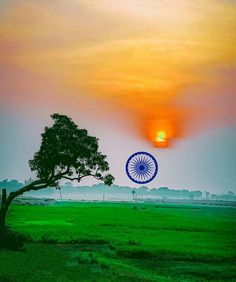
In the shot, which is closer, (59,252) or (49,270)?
(49,270)

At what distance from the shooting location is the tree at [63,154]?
41688 mm

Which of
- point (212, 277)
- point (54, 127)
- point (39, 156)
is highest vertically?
point (54, 127)

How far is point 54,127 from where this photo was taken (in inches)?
1645

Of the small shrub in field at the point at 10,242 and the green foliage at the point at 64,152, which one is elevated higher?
the green foliage at the point at 64,152

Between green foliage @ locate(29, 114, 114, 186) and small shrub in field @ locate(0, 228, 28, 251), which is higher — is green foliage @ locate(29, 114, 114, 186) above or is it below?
above

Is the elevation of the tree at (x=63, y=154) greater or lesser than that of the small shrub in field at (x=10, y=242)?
greater

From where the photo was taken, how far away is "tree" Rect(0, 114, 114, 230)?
137 ft

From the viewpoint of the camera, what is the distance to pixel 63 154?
4175 cm

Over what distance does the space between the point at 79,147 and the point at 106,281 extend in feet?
60.8

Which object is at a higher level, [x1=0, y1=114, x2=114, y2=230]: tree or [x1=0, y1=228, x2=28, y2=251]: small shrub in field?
[x1=0, y1=114, x2=114, y2=230]: tree

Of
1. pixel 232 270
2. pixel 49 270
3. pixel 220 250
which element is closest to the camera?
pixel 49 270

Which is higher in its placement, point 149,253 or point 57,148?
point 57,148

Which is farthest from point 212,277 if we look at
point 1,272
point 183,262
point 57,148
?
point 57,148

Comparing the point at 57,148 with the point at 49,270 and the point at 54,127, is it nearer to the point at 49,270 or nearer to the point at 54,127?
the point at 54,127
